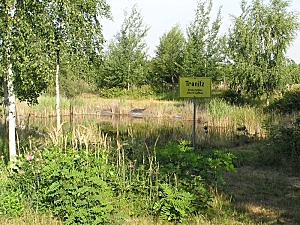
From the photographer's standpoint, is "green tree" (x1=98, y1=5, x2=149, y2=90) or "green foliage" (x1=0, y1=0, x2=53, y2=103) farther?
"green tree" (x1=98, y1=5, x2=149, y2=90)

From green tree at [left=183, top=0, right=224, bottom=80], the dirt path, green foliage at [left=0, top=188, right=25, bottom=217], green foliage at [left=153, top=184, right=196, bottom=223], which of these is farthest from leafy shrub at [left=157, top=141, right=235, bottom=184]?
green tree at [left=183, top=0, right=224, bottom=80]

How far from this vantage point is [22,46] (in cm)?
513

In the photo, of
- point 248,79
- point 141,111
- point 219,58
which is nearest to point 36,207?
point 248,79

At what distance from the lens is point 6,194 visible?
13.9ft

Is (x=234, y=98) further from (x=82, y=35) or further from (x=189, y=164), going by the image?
(x=189, y=164)

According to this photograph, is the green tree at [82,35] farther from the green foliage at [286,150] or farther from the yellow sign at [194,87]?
the green foliage at [286,150]

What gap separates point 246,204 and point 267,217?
19.3 inches

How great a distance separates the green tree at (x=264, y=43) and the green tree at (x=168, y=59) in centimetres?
1346

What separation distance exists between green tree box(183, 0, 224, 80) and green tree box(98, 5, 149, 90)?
5.93 meters

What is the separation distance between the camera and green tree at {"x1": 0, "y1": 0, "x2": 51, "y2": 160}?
16.8 feet

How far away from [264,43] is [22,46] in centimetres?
1595

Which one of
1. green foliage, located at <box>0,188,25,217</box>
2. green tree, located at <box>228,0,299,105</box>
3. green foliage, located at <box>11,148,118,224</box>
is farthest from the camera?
green tree, located at <box>228,0,299,105</box>

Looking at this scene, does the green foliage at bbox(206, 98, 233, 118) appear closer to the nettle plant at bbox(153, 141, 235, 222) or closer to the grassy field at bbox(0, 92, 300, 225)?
the grassy field at bbox(0, 92, 300, 225)

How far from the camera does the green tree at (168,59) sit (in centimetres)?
3297
